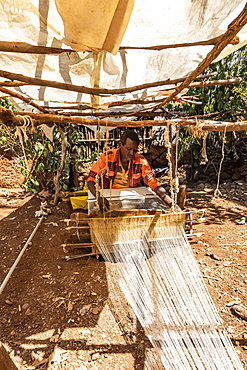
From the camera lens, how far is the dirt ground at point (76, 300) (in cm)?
174

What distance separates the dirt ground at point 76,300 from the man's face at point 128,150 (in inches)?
56.4

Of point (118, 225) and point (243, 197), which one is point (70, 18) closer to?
point (118, 225)

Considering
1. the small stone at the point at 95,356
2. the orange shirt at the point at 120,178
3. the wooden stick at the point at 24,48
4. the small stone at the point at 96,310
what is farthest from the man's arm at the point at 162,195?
the wooden stick at the point at 24,48

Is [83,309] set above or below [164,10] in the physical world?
below

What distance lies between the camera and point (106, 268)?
9.04ft

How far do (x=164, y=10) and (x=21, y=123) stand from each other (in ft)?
3.92

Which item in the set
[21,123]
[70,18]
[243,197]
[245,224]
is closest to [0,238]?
[21,123]

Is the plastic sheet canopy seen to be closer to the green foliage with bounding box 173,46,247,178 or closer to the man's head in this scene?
the man's head

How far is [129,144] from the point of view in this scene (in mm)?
3102

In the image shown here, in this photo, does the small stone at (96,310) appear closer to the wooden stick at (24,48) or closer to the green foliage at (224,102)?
the wooden stick at (24,48)

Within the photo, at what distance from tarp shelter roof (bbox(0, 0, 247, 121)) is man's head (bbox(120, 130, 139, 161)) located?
39.7 inches

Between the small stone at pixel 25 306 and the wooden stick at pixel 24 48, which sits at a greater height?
the wooden stick at pixel 24 48

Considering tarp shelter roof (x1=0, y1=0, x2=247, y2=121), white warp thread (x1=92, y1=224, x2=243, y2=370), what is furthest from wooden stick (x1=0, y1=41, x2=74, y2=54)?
white warp thread (x1=92, y1=224, x2=243, y2=370)

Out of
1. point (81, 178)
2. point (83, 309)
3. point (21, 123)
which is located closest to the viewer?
point (21, 123)
